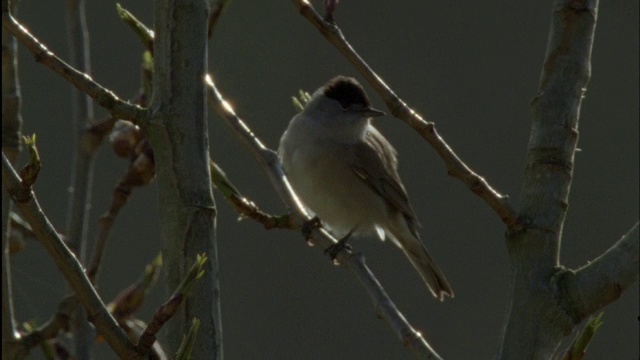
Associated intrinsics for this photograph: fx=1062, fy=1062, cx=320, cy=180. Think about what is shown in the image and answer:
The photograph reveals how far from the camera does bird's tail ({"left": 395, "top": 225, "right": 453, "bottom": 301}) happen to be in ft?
13.4

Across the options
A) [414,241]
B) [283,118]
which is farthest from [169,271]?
[283,118]

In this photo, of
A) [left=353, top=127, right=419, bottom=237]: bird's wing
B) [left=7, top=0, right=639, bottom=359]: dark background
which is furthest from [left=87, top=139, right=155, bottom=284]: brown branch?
[left=7, top=0, right=639, bottom=359]: dark background

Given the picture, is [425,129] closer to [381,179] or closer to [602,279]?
[602,279]

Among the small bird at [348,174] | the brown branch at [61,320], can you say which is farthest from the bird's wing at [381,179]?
the brown branch at [61,320]

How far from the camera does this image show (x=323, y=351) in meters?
6.62

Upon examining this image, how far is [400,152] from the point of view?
7.36 m

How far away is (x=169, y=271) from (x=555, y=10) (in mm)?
844

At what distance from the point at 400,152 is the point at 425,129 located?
17.9 feet

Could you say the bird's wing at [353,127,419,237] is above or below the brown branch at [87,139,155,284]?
below

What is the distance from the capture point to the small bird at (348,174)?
3.93 meters

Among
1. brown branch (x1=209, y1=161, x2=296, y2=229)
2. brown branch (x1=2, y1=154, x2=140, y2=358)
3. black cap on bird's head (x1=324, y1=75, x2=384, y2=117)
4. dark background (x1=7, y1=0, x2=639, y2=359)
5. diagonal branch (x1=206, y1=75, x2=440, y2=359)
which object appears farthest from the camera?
dark background (x1=7, y1=0, x2=639, y2=359)

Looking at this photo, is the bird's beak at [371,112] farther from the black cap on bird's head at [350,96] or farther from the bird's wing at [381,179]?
the bird's wing at [381,179]


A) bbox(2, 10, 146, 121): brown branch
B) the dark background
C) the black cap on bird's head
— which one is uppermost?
bbox(2, 10, 146, 121): brown branch

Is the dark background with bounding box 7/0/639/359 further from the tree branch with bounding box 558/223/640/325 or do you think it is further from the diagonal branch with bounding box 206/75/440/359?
the tree branch with bounding box 558/223/640/325
